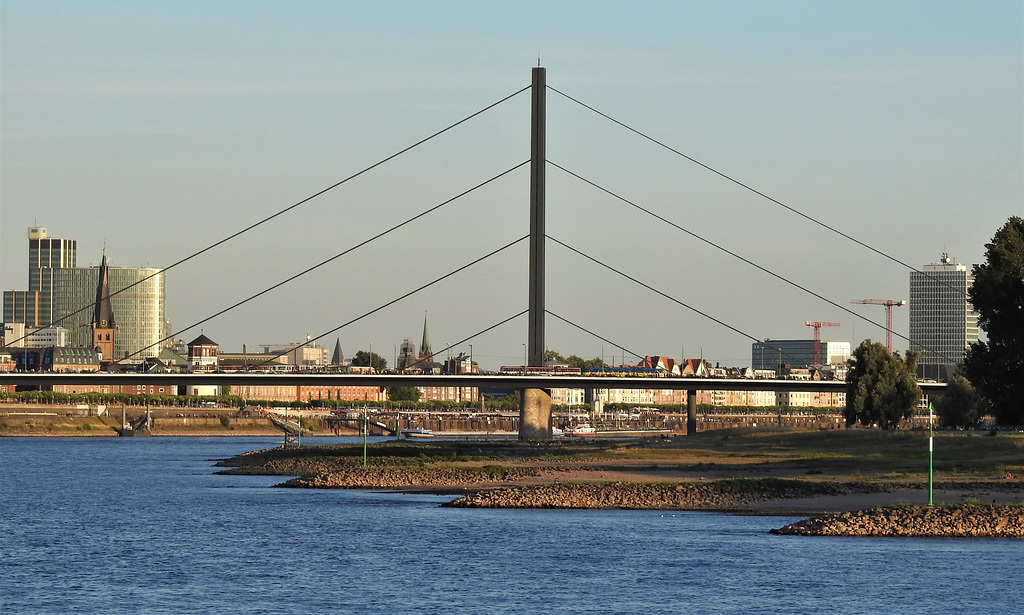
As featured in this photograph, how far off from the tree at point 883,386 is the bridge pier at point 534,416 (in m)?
24.9

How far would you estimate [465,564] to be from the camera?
42.8 metres

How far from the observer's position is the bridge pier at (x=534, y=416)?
123 m

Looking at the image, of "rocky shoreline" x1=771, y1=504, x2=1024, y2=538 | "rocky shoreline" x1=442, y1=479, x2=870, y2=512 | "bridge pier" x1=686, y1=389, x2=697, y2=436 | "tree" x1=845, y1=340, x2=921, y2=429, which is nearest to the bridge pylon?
"tree" x1=845, y1=340, x2=921, y2=429

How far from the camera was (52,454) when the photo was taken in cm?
13212

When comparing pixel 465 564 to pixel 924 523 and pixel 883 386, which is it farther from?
pixel 883 386

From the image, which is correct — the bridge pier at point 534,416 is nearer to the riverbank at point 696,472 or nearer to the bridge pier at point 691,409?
the riverbank at point 696,472

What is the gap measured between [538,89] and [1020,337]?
50.4m

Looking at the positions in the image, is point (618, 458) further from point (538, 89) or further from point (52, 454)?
point (52, 454)

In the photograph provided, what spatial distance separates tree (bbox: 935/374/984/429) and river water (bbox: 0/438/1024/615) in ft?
224

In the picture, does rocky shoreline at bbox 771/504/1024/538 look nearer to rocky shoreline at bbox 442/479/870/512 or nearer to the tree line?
rocky shoreline at bbox 442/479/870/512

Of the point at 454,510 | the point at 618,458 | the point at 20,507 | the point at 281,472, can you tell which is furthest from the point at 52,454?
the point at 454,510

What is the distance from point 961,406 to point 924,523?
75.0 m

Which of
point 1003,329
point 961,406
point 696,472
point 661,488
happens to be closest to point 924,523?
point 661,488

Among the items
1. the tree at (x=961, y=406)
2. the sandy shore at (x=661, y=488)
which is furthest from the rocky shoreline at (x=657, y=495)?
the tree at (x=961, y=406)
